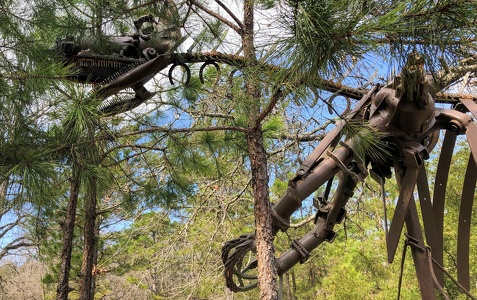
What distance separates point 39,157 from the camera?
103 inches

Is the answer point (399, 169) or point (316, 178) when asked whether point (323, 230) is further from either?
point (399, 169)

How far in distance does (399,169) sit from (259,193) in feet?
2.75

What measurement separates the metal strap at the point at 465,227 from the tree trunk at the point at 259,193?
1.15m

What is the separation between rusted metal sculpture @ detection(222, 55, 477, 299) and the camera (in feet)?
8.08

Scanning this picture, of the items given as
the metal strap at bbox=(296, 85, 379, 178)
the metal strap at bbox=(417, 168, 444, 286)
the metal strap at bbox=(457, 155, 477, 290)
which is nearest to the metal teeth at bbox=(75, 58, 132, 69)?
the metal strap at bbox=(296, 85, 379, 178)

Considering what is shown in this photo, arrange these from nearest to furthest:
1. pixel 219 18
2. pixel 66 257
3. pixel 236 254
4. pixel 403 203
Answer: pixel 403 203 < pixel 236 254 < pixel 219 18 < pixel 66 257

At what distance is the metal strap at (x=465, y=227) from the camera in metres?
2.89

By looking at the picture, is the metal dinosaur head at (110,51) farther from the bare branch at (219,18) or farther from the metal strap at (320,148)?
the metal strap at (320,148)

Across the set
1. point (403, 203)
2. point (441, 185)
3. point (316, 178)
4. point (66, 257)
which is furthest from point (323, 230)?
point (66, 257)

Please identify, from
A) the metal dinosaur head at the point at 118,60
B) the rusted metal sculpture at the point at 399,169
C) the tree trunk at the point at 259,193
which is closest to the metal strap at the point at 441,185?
the rusted metal sculpture at the point at 399,169

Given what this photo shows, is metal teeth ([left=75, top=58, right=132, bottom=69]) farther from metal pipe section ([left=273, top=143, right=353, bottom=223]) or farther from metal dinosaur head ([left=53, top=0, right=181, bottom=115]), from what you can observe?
metal pipe section ([left=273, top=143, right=353, bottom=223])

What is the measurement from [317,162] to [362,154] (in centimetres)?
25

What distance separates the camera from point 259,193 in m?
2.96

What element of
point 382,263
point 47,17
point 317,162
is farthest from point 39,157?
point 382,263
